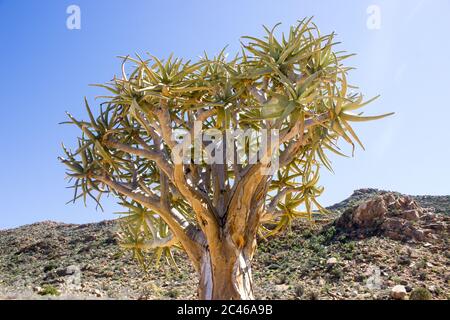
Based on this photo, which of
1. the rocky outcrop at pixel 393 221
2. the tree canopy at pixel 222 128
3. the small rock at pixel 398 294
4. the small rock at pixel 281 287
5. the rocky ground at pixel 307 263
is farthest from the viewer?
the rocky outcrop at pixel 393 221

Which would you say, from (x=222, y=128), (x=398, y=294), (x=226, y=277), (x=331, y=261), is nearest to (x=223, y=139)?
(x=222, y=128)

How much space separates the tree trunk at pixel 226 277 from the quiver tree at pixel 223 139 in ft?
0.05

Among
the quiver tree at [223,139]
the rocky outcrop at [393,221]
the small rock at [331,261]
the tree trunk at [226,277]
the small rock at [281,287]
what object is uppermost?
the quiver tree at [223,139]

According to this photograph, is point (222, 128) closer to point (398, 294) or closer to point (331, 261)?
point (398, 294)

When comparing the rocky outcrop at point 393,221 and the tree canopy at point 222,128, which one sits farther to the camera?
the rocky outcrop at point 393,221

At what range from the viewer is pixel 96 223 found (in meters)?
32.6

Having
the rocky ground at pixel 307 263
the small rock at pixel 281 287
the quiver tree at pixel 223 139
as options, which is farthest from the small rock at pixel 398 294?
the quiver tree at pixel 223 139

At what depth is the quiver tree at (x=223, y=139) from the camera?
5863mm

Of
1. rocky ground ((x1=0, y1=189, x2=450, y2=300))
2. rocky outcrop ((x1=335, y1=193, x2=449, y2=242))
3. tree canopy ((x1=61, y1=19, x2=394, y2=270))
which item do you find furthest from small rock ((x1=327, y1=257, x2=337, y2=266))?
tree canopy ((x1=61, y1=19, x2=394, y2=270))

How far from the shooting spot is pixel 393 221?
883 inches

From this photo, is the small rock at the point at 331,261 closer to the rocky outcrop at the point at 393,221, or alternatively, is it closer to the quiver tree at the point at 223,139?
the rocky outcrop at the point at 393,221
